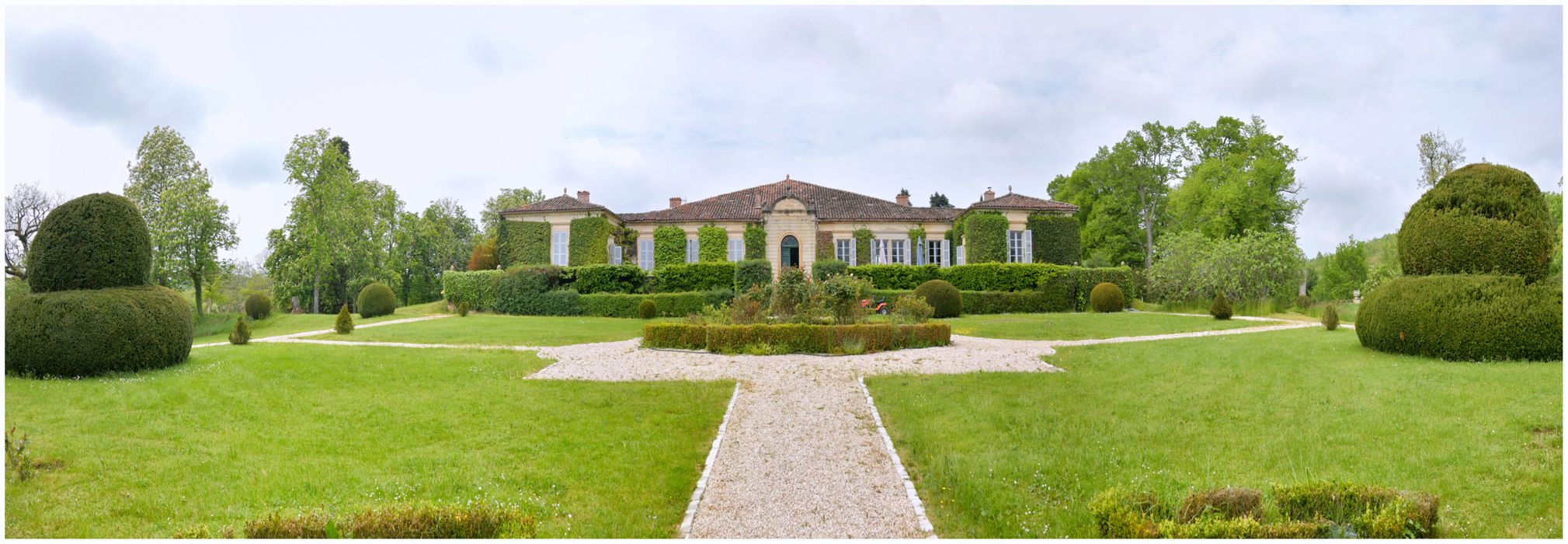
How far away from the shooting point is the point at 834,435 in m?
7.90

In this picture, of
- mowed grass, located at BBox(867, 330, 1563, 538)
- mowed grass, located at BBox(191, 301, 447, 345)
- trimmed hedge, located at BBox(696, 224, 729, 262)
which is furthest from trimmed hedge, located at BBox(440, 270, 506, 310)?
mowed grass, located at BBox(867, 330, 1563, 538)

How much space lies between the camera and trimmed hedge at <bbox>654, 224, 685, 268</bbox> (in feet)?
113

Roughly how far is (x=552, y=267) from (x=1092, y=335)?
2042 cm

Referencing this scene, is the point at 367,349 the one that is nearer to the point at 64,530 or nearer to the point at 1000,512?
the point at 64,530

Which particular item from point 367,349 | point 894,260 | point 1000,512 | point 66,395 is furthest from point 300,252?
point 1000,512

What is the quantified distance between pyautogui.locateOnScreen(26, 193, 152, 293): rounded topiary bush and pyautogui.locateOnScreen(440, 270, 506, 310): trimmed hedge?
18920 mm

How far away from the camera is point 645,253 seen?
117 feet

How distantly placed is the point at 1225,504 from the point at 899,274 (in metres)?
25.5

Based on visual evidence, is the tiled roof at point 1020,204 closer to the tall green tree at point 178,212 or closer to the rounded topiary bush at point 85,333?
the rounded topiary bush at point 85,333

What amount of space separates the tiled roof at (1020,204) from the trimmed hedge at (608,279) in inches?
580

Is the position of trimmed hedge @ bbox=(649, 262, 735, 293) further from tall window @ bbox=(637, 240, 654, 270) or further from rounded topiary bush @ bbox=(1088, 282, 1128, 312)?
rounded topiary bush @ bbox=(1088, 282, 1128, 312)

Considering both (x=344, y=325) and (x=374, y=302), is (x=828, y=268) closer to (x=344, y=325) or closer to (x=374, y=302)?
(x=344, y=325)

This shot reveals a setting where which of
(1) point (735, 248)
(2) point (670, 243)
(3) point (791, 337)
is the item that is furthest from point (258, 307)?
(3) point (791, 337)

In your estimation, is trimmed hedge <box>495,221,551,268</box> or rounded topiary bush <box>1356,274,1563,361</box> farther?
trimmed hedge <box>495,221,551,268</box>
